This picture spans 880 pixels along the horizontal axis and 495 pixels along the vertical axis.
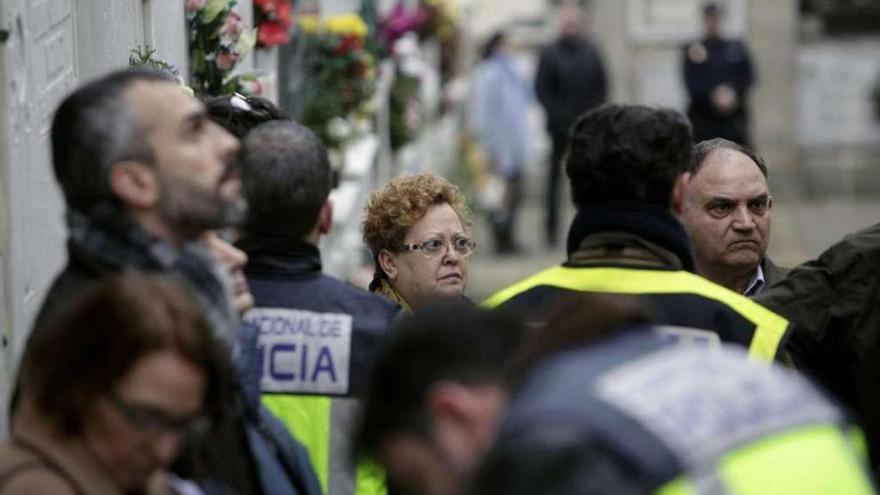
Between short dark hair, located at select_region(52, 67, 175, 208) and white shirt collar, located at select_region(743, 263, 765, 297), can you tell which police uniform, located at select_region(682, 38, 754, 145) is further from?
short dark hair, located at select_region(52, 67, 175, 208)

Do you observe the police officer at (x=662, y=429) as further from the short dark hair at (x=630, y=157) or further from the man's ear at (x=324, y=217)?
the man's ear at (x=324, y=217)

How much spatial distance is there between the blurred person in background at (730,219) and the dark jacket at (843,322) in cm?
112

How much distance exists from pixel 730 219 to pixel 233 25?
285 cm

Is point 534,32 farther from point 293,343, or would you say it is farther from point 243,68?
point 293,343

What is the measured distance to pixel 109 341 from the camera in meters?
4.16

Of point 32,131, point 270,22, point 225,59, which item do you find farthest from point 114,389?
point 270,22

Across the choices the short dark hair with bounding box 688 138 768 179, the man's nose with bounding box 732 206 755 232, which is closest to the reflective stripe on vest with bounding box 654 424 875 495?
the man's nose with bounding box 732 206 755 232

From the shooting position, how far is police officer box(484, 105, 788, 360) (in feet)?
18.2

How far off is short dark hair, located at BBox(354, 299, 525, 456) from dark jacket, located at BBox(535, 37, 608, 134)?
1672cm

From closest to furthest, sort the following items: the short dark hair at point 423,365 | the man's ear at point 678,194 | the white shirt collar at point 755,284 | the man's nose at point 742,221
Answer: the short dark hair at point 423,365 < the man's ear at point 678,194 < the man's nose at point 742,221 < the white shirt collar at point 755,284

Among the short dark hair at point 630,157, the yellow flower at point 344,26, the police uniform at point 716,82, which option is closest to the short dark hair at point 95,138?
the short dark hair at point 630,157

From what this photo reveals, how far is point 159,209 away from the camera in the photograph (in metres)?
4.88

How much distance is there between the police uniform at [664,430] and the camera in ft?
11.5

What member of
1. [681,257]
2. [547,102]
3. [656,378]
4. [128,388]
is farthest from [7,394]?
[547,102]
